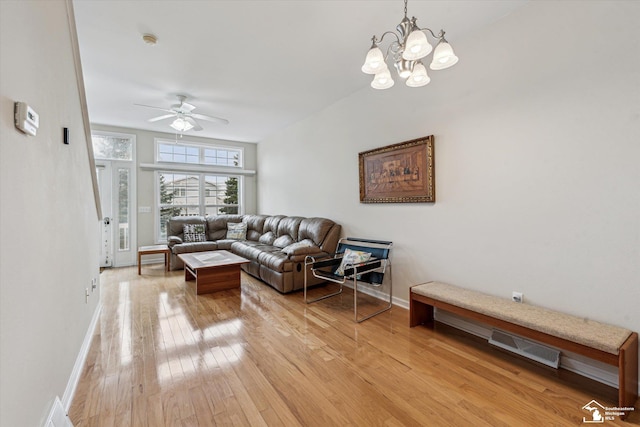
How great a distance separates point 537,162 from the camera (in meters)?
2.21

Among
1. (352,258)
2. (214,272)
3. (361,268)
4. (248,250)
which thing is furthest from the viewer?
(248,250)

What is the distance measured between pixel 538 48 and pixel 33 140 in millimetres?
3403

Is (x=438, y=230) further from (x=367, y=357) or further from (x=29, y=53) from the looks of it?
(x=29, y=53)

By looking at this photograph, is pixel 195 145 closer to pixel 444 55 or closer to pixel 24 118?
pixel 24 118

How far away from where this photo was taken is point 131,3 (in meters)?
2.22

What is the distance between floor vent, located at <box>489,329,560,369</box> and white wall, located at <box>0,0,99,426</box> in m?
3.08

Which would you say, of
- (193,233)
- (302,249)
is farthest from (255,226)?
(302,249)

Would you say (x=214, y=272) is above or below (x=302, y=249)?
below

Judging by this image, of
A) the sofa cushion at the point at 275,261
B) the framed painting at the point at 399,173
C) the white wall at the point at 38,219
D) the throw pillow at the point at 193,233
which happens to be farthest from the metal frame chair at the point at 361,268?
the throw pillow at the point at 193,233

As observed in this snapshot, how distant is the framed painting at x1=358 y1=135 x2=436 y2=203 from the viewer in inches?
118

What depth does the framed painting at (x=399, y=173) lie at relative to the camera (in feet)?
9.84

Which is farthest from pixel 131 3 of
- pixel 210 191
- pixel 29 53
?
pixel 210 191

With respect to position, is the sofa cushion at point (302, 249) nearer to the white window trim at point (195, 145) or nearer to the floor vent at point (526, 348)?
the floor vent at point (526, 348)

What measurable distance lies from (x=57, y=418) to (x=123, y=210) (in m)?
5.38
